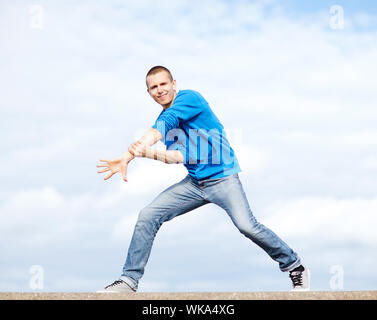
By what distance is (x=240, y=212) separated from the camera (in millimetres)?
5398

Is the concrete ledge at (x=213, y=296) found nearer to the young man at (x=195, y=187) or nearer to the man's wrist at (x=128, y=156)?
the young man at (x=195, y=187)

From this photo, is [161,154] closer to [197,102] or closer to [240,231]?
[197,102]

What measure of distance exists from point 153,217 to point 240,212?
835 millimetres

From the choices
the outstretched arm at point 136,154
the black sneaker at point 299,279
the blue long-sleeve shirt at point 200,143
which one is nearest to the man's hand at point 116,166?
the outstretched arm at point 136,154

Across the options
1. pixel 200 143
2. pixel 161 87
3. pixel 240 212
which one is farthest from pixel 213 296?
pixel 161 87

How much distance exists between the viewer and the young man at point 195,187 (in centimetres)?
541

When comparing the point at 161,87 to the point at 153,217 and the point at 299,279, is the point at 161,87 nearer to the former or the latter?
the point at 153,217

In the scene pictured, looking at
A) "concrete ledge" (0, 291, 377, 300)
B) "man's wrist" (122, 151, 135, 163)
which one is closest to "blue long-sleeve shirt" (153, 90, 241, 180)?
"man's wrist" (122, 151, 135, 163)

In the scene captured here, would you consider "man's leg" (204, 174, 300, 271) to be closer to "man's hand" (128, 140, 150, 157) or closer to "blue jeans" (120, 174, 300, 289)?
"blue jeans" (120, 174, 300, 289)

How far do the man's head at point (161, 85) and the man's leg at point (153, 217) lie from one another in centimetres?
80

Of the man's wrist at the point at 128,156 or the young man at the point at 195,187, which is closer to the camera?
the man's wrist at the point at 128,156

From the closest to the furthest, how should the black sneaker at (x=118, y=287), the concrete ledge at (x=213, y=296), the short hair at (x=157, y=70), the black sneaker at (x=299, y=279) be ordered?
1. the concrete ledge at (x=213, y=296)
2. the black sneaker at (x=118, y=287)
3. the short hair at (x=157, y=70)
4. the black sneaker at (x=299, y=279)
